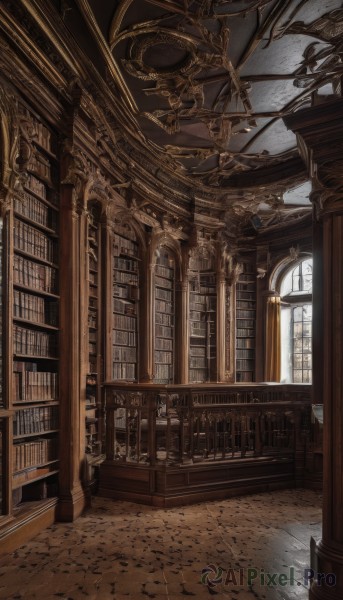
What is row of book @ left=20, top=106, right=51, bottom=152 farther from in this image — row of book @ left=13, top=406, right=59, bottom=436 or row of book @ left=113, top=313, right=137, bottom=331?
row of book @ left=113, top=313, right=137, bottom=331

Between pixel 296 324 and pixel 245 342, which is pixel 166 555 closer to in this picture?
pixel 245 342

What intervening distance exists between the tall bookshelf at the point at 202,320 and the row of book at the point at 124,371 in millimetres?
1941

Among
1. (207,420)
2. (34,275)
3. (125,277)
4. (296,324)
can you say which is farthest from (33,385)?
(296,324)

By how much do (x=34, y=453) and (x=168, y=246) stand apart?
15.5ft

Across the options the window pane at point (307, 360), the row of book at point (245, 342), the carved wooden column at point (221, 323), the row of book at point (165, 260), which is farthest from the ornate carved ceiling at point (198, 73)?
the window pane at point (307, 360)

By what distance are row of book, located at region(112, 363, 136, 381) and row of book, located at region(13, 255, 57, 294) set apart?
7.25 ft

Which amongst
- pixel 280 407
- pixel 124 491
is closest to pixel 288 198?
pixel 280 407

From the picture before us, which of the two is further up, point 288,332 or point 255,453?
point 288,332

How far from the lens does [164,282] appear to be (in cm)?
810

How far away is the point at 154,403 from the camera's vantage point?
4996mm

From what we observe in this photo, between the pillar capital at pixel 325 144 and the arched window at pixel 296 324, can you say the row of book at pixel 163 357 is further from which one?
the pillar capital at pixel 325 144

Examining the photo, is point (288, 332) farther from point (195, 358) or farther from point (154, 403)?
point (154, 403)

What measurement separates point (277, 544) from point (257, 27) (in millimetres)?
4291

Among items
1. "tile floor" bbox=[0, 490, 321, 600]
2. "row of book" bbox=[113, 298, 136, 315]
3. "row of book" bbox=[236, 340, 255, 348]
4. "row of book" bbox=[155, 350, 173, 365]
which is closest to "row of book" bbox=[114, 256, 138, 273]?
"row of book" bbox=[113, 298, 136, 315]
